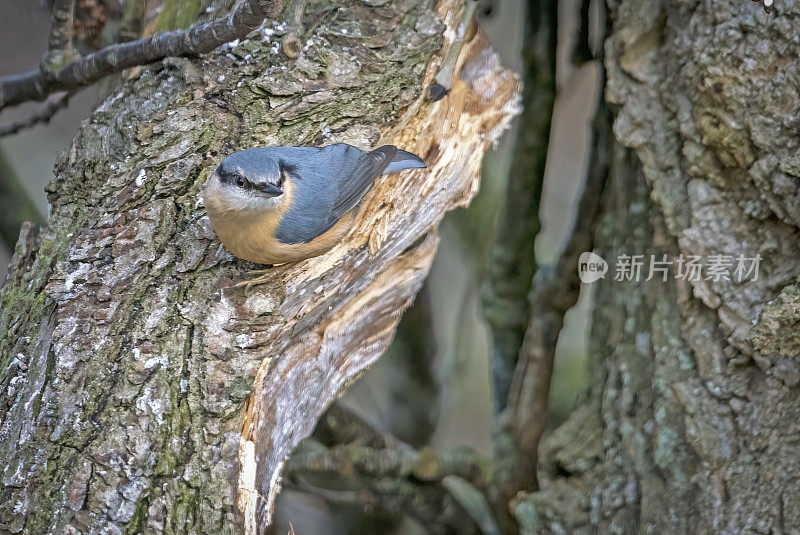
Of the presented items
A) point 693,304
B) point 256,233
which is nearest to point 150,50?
point 256,233

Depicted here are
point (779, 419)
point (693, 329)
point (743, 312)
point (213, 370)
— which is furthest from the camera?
point (693, 329)

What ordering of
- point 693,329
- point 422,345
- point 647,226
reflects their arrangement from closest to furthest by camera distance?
point 693,329 < point 647,226 < point 422,345

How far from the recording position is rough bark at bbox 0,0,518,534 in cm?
160

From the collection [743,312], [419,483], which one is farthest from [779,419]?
[419,483]

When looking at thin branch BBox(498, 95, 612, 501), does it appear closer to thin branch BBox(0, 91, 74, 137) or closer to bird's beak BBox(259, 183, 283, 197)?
bird's beak BBox(259, 183, 283, 197)

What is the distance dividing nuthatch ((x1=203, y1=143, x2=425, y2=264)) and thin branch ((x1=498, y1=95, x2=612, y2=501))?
3.61ft

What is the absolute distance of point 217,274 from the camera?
1837mm

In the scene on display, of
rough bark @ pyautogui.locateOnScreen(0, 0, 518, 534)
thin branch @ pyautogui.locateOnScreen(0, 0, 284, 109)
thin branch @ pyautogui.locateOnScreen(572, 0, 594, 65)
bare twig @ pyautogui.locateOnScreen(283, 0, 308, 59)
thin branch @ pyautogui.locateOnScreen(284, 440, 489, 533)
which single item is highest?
thin branch @ pyautogui.locateOnScreen(572, 0, 594, 65)

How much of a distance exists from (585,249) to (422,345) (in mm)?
856

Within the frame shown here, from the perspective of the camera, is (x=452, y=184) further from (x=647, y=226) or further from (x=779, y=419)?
(x=779, y=419)

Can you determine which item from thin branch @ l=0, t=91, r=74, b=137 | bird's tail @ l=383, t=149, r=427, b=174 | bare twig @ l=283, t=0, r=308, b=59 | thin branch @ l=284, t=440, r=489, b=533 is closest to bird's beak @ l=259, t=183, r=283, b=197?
bird's tail @ l=383, t=149, r=427, b=174

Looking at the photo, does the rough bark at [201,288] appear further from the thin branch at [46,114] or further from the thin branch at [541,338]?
the thin branch at [541,338]

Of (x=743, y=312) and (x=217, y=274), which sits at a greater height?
(x=743, y=312)

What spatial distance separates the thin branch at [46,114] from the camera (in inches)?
90.0
